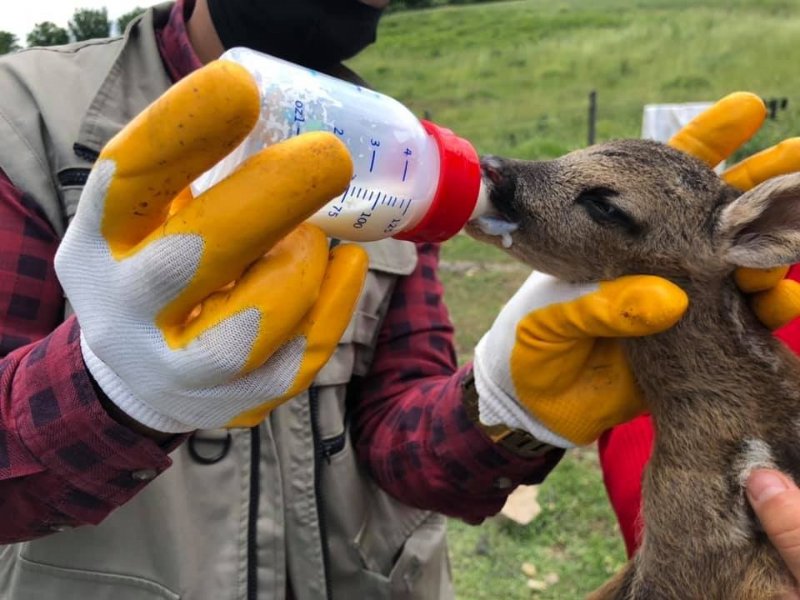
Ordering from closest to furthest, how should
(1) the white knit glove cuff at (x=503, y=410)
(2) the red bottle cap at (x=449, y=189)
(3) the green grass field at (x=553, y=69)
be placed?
(2) the red bottle cap at (x=449, y=189) → (1) the white knit glove cuff at (x=503, y=410) → (3) the green grass field at (x=553, y=69)

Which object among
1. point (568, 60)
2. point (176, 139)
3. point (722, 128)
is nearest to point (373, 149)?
point (176, 139)

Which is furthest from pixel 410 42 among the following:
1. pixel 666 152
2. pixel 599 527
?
pixel 666 152

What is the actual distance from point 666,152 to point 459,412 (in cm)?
67

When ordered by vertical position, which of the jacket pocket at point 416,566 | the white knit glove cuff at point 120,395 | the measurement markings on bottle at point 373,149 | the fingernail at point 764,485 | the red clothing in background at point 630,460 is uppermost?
the measurement markings on bottle at point 373,149

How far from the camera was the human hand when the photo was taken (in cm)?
123

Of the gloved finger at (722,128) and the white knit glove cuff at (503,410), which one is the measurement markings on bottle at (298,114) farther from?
the gloved finger at (722,128)

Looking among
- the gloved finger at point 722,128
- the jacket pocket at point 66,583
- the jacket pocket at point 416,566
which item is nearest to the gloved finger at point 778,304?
the gloved finger at point 722,128

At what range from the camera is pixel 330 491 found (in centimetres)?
162

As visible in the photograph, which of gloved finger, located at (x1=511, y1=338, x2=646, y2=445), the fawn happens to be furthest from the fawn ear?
gloved finger, located at (x1=511, y1=338, x2=646, y2=445)

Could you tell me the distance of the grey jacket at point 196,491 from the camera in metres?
1.35

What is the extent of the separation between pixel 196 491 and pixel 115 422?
0.44 m

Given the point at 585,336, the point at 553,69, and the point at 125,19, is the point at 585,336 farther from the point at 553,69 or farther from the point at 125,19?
the point at 553,69

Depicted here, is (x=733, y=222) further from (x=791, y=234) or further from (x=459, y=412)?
(x=459, y=412)

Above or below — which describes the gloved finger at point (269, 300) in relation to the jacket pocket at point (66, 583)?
above
